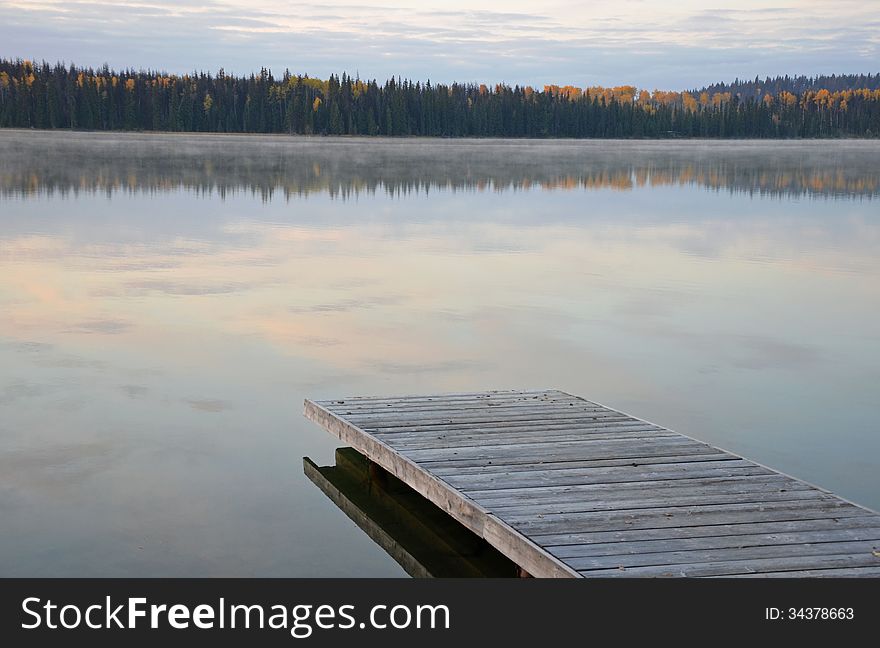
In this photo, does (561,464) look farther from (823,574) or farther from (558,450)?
(823,574)

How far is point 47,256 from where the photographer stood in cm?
1543

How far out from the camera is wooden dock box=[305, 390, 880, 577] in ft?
15.3

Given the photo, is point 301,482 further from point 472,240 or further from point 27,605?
point 472,240

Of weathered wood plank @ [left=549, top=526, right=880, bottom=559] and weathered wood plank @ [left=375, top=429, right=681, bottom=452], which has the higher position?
weathered wood plank @ [left=375, top=429, right=681, bottom=452]

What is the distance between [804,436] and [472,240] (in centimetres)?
1224

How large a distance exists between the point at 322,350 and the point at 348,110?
A: 12605 centimetres

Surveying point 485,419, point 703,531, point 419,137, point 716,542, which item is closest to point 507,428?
point 485,419

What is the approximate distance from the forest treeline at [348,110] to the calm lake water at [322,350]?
11228cm

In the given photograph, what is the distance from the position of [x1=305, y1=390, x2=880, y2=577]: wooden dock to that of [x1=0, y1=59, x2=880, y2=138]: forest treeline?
413ft

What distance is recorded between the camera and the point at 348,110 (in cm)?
13288

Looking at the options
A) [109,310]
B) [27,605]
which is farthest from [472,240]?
[27,605]

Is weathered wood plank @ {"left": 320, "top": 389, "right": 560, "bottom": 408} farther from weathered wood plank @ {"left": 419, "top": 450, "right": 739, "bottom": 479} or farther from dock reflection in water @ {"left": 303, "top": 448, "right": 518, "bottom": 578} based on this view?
weathered wood plank @ {"left": 419, "top": 450, "right": 739, "bottom": 479}

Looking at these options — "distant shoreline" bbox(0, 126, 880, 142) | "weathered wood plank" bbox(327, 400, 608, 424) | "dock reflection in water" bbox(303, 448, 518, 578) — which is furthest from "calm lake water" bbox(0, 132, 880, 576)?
"distant shoreline" bbox(0, 126, 880, 142)

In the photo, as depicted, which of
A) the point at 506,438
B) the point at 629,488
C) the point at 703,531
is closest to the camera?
the point at 703,531
